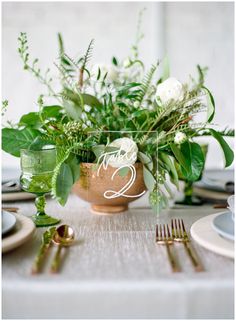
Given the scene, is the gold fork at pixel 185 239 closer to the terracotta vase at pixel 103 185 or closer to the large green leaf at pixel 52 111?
the terracotta vase at pixel 103 185

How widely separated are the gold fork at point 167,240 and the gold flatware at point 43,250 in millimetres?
219

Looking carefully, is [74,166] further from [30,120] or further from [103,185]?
[30,120]

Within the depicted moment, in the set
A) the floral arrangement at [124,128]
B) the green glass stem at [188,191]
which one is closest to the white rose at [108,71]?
the floral arrangement at [124,128]

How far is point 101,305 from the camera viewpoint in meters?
0.68

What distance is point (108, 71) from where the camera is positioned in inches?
44.4

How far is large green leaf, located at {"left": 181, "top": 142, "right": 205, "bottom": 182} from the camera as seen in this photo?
1027mm

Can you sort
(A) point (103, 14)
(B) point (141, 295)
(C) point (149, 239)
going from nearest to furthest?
(B) point (141, 295) < (C) point (149, 239) < (A) point (103, 14)

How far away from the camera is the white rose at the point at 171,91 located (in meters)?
0.98

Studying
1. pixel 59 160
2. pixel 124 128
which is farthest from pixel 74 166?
pixel 124 128

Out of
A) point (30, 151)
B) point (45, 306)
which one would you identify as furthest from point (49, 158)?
point (45, 306)

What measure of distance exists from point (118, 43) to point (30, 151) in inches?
67.2

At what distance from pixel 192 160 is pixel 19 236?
0.46 meters

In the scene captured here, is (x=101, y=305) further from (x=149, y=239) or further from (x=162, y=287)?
(x=149, y=239)

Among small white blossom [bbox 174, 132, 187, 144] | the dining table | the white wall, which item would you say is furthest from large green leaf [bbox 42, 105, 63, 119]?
the white wall
